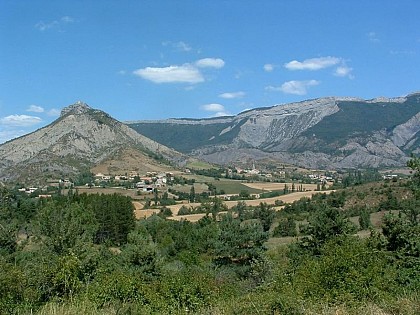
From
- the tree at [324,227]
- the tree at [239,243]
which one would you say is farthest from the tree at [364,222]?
the tree at [324,227]

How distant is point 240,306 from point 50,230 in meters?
43.7

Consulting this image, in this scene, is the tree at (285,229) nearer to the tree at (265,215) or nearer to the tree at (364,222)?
the tree at (265,215)

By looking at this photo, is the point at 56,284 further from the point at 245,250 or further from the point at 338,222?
the point at 245,250

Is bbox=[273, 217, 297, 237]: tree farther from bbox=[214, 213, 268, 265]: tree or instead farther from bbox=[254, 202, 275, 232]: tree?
bbox=[214, 213, 268, 265]: tree

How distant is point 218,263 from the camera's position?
44.8 metres

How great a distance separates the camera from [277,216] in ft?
285

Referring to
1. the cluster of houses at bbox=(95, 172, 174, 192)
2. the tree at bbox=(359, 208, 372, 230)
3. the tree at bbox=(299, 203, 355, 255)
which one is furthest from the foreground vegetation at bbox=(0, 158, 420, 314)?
the cluster of houses at bbox=(95, 172, 174, 192)

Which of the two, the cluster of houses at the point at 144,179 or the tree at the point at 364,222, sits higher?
the cluster of houses at the point at 144,179

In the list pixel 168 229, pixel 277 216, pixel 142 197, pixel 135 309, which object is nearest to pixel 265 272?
pixel 135 309


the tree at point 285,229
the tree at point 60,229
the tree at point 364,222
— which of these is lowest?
the tree at point 285,229

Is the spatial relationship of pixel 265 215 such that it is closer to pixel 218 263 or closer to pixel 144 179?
pixel 218 263

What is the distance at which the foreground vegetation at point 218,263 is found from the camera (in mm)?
7957

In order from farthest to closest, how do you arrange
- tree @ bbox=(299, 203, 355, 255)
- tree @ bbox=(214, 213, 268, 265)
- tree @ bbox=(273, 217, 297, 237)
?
tree @ bbox=(273, 217, 297, 237), tree @ bbox=(214, 213, 268, 265), tree @ bbox=(299, 203, 355, 255)

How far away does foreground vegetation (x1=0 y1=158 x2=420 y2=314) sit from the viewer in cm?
796
